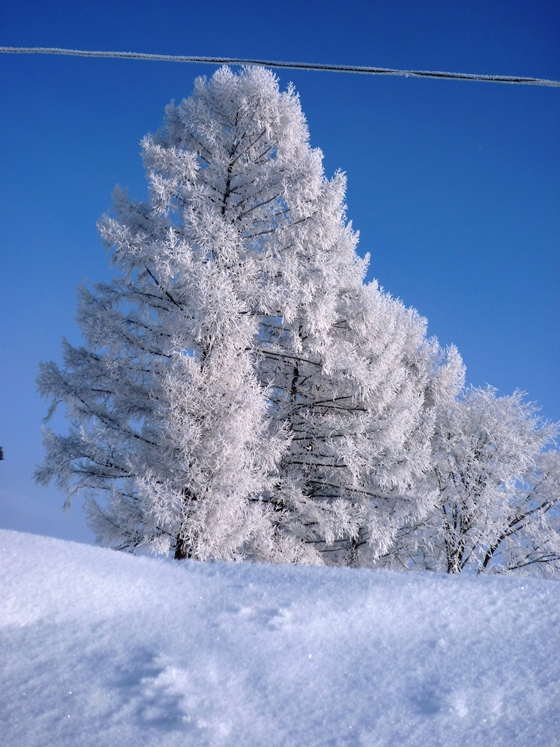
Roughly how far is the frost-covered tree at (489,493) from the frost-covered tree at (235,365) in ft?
11.1

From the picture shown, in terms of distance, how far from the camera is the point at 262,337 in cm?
1253

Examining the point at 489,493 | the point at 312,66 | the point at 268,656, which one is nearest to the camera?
the point at 268,656

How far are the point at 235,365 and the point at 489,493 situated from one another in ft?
29.8

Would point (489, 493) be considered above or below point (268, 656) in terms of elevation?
above

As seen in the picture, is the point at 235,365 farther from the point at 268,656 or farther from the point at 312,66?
the point at 268,656

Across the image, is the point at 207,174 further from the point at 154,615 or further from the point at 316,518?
the point at 154,615

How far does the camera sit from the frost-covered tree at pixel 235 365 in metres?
8.35

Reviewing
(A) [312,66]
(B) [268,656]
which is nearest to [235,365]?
(A) [312,66]

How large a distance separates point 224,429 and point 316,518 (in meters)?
3.74

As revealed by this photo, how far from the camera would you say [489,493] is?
14500 mm

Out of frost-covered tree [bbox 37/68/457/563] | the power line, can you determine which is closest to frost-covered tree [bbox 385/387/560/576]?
frost-covered tree [bbox 37/68/457/563]

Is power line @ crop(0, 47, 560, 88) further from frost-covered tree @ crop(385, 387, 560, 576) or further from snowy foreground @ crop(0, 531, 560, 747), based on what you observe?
frost-covered tree @ crop(385, 387, 560, 576)

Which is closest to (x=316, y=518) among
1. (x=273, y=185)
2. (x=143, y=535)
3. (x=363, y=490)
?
(x=363, y=490)

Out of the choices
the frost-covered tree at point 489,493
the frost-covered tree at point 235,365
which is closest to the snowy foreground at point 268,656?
the frost-covered tree at point 235,365
